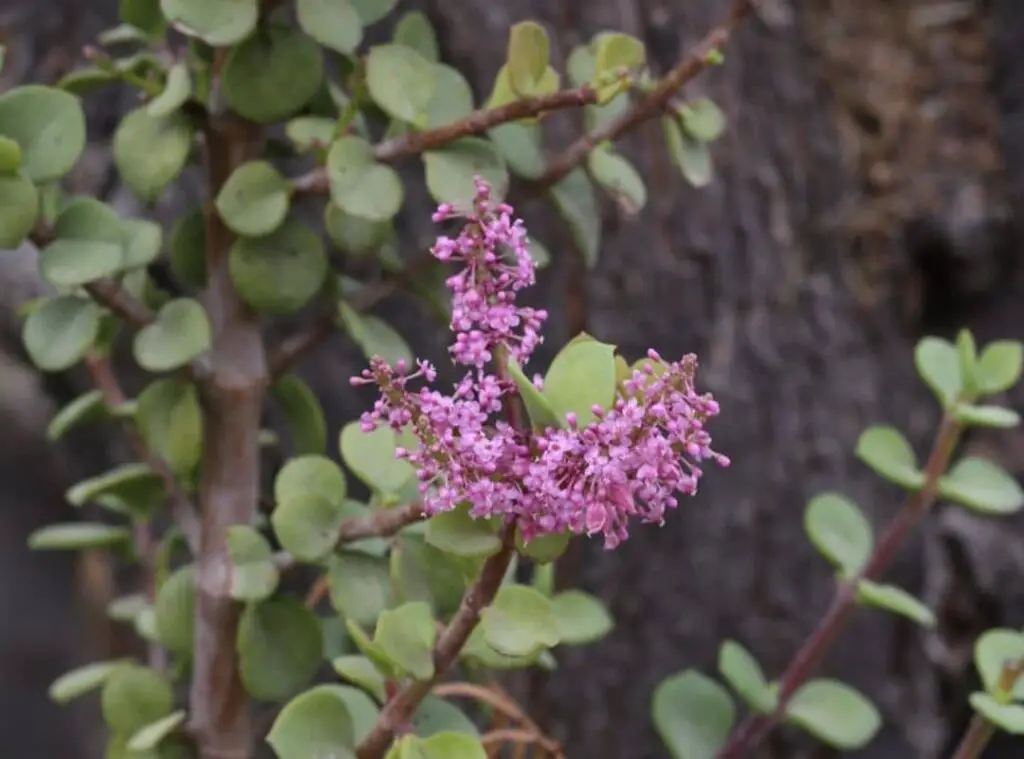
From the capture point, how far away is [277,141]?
545 millimetres

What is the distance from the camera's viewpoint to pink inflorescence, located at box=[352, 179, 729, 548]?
0.31m

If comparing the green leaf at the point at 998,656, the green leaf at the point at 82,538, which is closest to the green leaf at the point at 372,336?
the green leaf at the point at 82,538

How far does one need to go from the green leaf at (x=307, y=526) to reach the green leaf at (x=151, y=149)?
0.51ft

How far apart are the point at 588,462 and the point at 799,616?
553 mm

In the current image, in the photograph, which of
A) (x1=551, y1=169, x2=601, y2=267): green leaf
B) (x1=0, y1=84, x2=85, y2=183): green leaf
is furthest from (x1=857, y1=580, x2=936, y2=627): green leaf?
(x1=0, y1=84, x2=85, y2=183): green leaf

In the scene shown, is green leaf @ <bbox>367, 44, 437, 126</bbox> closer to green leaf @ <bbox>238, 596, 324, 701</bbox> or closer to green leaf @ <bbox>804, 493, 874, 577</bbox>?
green leaf @ <bbox>238, 596, 324, 701</bbox>

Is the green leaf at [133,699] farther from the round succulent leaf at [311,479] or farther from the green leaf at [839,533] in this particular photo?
the green leaf at [839,533]

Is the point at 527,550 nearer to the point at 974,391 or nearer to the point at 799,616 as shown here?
the point at 974,391

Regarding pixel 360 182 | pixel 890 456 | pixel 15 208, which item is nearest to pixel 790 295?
pixel 890 456

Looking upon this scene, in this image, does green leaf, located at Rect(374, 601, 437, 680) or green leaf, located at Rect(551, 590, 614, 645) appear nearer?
green leaf, located at Rect(374, 601, 437, 680)

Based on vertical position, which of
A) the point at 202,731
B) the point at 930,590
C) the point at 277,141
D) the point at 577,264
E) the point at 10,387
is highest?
the point at 277,141

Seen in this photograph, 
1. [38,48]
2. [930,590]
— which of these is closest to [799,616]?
[930,590]

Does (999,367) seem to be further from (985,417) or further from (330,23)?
(330,23)

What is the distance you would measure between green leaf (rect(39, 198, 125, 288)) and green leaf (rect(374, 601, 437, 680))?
194mm
